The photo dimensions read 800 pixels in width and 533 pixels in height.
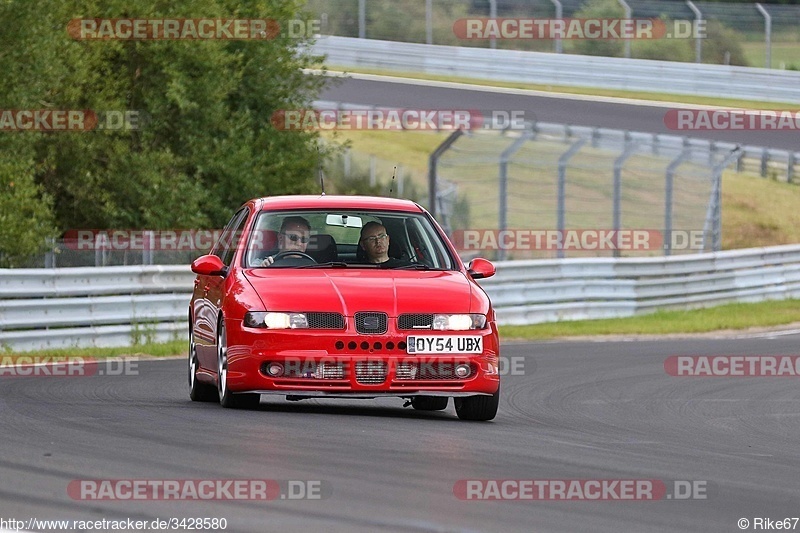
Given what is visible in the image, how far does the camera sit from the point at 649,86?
135ft

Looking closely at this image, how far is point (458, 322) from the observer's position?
10.2m

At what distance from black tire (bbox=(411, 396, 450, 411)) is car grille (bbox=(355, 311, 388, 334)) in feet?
5.13

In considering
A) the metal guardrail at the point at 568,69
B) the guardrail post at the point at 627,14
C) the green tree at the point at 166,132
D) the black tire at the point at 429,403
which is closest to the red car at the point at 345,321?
the black tire at the point at 429,403

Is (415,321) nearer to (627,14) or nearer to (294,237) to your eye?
(294,237)

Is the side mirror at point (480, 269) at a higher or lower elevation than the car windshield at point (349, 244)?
lower

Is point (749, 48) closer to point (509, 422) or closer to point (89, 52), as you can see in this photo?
point (89, 52)

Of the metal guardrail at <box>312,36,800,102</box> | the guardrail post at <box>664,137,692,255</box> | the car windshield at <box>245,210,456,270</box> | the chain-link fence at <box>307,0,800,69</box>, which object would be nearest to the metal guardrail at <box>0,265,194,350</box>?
the car windshield at <box>245,210,456,270</box>

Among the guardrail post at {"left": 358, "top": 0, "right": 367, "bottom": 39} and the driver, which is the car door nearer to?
the driver

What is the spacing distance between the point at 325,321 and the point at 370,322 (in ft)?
0.91

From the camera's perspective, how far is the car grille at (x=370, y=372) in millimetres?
9969

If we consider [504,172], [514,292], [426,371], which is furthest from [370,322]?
[504,172]

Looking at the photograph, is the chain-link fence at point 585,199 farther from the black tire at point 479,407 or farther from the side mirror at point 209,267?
the black tire at point 479,407

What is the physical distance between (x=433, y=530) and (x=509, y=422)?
4.53 meters

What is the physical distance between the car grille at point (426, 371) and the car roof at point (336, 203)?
157 cm
